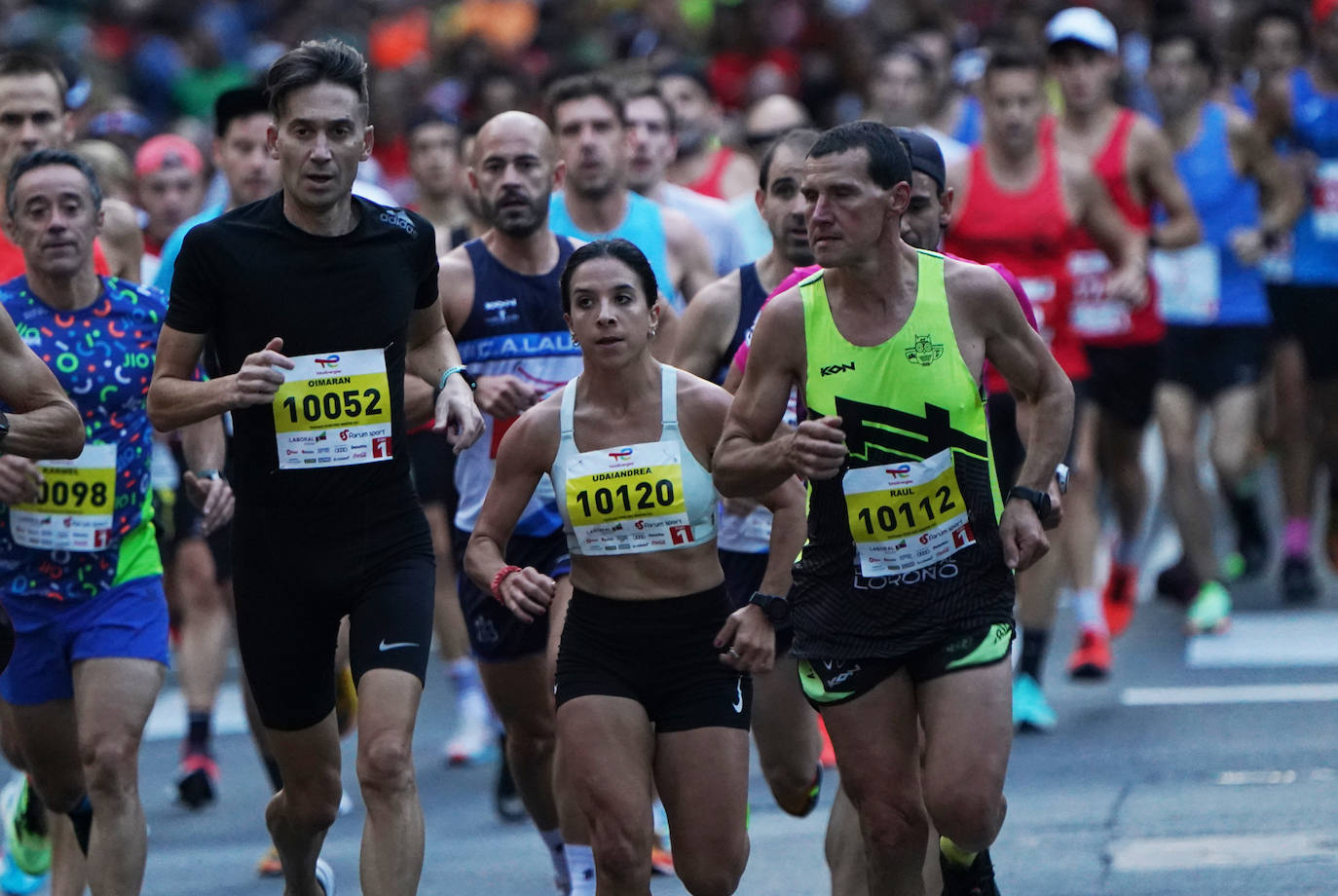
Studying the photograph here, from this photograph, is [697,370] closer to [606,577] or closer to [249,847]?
[606,577]

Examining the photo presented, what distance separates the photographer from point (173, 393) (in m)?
6.35

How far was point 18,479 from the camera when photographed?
21.2 feet

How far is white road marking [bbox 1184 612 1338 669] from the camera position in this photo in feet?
36.4

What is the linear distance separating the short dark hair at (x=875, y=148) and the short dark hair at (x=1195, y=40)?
6.91 meters

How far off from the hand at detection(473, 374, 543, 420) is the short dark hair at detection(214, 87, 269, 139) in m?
2.77

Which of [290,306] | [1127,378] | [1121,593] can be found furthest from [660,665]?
[1121,593]

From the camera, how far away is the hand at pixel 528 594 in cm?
607

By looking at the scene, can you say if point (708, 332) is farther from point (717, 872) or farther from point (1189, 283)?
point (1189, 283)

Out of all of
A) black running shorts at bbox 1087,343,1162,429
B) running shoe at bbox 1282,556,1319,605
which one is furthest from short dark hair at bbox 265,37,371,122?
running shoe at bbox 1282,556,1319,605

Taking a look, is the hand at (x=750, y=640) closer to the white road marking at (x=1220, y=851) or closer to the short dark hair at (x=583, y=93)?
the white road marking at (x=1220, y=851)

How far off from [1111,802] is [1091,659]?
2275 mm

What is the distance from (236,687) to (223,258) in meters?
6.29

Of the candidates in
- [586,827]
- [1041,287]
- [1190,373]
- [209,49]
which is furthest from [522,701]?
[209,49]

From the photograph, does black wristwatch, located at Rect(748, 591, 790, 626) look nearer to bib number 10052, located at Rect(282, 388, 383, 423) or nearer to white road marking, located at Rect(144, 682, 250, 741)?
bib number 10052, located at Rect(282, 388, 383, 423)
